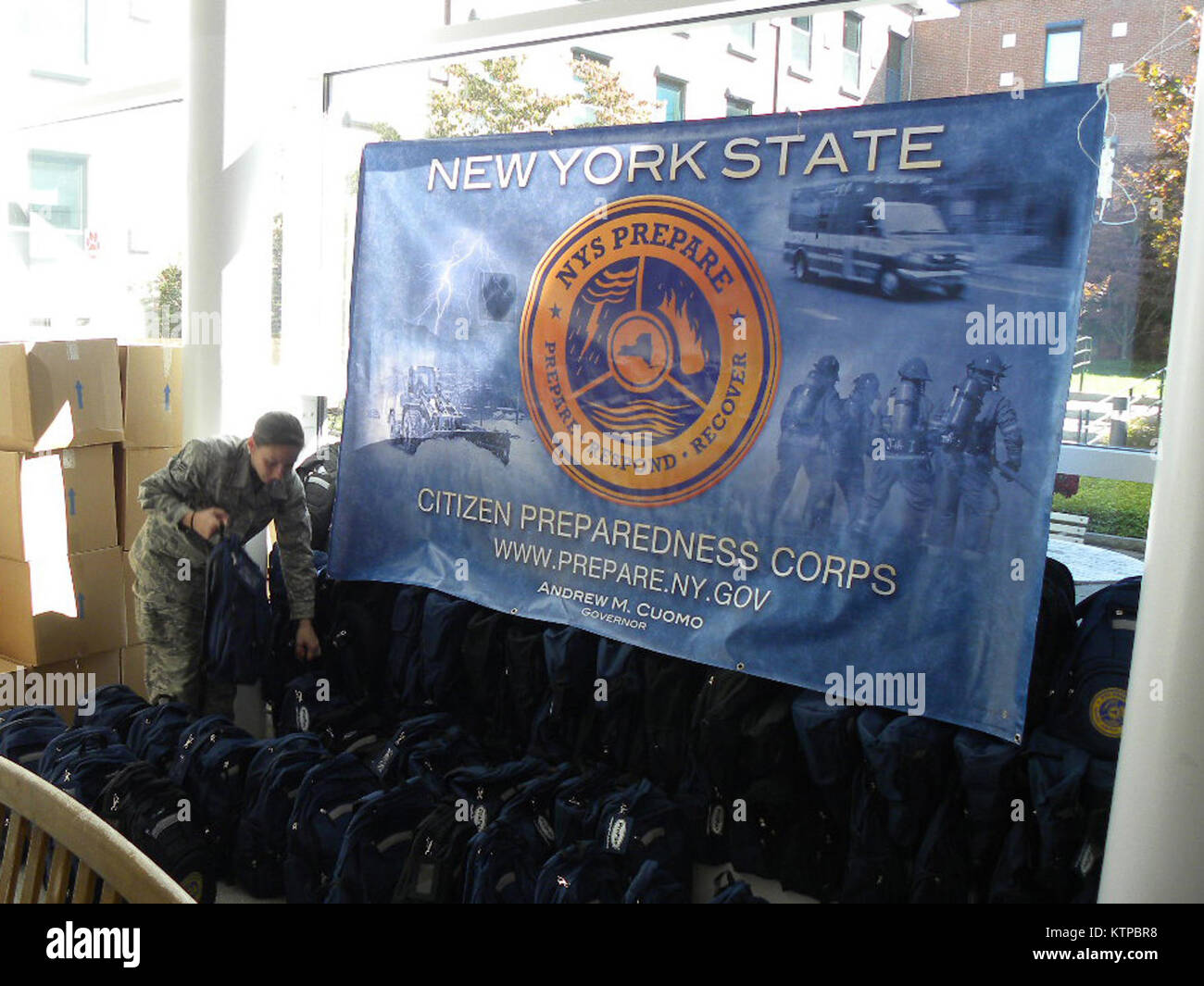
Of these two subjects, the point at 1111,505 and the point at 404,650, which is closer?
the point at 1111,505

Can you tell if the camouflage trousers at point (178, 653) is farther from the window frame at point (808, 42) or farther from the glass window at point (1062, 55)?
the glass window at point (1062, 55)

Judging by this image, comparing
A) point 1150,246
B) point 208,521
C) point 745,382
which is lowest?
point 208,521

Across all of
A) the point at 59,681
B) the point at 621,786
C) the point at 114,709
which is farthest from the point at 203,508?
the point at 621,786

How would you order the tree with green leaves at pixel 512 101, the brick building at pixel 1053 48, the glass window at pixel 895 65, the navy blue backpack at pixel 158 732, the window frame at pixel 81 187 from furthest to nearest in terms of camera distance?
the window frame at pixel 81 187
the tree with green leaves at pixel 512 101
the glass window at pixel 895 65
the navy blue backpack at pixel 158 732
the brick building at pixel 1053 48

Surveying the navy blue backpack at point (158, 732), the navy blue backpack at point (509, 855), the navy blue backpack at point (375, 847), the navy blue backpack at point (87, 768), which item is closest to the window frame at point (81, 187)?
the navy blue backpack at point (158, 732)

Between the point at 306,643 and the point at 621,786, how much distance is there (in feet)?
5.16

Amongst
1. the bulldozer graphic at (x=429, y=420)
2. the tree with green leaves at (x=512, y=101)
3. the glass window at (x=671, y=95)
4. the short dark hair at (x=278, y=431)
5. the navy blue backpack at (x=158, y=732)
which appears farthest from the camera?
the tree with green leaves at (x=512, y=101)

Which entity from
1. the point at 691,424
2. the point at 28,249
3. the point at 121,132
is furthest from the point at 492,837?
the point at 28,249

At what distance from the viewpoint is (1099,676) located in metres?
3.23

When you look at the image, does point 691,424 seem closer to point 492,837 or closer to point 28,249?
point 492,837

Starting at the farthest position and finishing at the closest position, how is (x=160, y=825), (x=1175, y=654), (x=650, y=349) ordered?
(x=650, y=349), (x=160, y=825), (x=1175, y=654)

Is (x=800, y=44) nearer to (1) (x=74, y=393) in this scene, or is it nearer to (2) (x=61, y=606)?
(1) (x=74, y=393)

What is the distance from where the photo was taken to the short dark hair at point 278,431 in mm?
4199

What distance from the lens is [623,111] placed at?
470 centimetres
